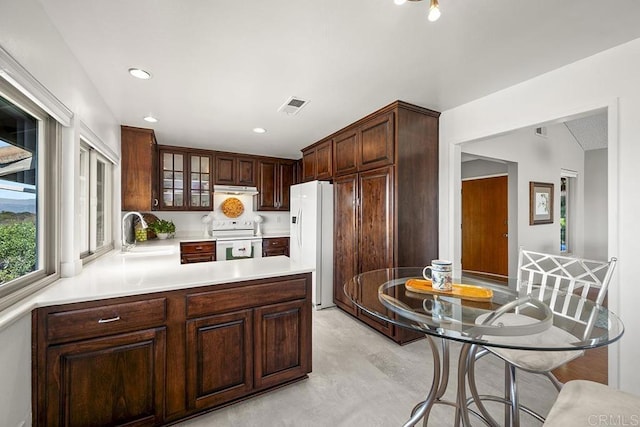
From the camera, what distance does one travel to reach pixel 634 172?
167 cm

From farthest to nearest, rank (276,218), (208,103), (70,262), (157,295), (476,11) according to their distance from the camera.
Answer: (276,218) → (208,103) → (70,262) → (157,295) → (476,11)

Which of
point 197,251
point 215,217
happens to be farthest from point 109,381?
point 215,217

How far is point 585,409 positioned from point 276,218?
487cm

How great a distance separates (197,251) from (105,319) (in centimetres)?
273

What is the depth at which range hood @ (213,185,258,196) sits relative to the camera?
448cm

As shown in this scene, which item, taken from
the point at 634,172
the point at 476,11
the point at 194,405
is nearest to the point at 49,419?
the point at 194,405

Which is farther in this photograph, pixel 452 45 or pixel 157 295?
pixel 452 45

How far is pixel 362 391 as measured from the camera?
1.96 meters

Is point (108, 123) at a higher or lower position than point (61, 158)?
higher

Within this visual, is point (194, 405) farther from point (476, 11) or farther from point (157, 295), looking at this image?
point (476, 11)

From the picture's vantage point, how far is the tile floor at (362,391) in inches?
66.1

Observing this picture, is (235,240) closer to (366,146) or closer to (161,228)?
(161,228)

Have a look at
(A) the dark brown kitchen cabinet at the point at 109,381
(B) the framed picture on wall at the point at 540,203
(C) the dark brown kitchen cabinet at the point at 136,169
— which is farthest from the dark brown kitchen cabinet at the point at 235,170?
(B) the framed picture on wall at the point at 540,203

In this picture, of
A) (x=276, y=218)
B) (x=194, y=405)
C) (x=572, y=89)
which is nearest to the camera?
(x=194, y=405)
